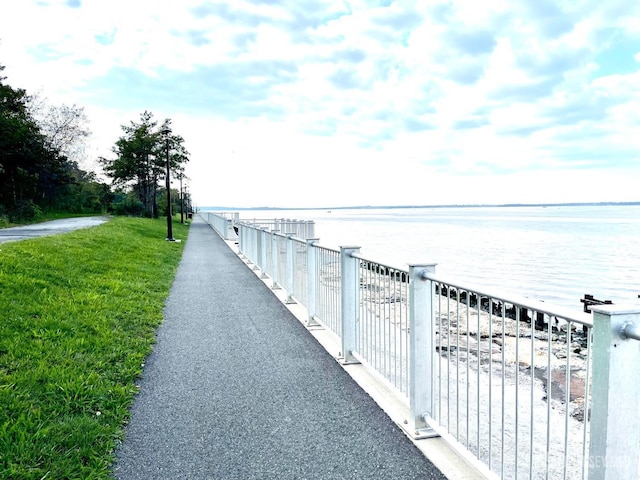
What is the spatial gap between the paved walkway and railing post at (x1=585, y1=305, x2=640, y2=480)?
1293 mm

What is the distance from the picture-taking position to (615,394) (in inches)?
76.0

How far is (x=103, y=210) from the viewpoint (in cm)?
5719

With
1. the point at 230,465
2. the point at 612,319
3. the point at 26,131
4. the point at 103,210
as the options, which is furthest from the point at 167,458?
the point at 103,210

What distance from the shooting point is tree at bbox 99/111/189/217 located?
57.4 metres

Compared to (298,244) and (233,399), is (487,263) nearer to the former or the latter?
(298,244)

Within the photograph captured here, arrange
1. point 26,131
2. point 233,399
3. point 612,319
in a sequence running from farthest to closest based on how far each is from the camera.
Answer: point 26,131
point 233,399
point 612,319

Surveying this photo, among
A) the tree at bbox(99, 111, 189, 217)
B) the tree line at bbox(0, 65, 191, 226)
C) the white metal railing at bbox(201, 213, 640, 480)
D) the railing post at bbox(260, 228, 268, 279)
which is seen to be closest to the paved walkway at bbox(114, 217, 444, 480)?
the white metal railing at bbox(201, 213, 640, 480)

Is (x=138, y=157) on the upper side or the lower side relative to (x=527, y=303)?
upper

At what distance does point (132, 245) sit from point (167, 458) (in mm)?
15895

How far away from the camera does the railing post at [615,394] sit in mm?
1901

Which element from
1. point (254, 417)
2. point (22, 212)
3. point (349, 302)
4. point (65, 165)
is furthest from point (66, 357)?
point (65, 165)

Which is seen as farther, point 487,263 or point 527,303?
point 487,263

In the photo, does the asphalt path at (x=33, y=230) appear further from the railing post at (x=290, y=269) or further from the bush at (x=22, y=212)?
the railing post at (x=290, y=269)

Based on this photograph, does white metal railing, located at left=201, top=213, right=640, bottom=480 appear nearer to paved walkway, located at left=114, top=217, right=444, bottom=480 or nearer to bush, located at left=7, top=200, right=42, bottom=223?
paved walkway, located at left=114, top=217, right=444, bottom=480
